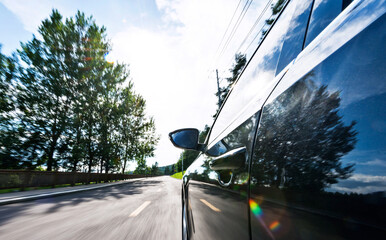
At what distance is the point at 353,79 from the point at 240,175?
61cm

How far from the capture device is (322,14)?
859 mm

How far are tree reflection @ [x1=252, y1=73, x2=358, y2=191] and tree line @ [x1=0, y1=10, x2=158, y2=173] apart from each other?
21723 mm

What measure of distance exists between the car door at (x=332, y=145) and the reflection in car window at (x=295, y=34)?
0.20 m

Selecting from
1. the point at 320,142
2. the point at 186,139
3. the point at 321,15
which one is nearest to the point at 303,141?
the point at 320,142

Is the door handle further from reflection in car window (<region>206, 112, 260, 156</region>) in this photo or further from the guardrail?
the guardrail

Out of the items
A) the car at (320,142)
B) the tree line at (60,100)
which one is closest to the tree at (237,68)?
the car at (320,142)

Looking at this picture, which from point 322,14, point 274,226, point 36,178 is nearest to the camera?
point 274,226

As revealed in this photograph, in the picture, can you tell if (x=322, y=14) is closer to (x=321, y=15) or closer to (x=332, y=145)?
(x=321, y=15)

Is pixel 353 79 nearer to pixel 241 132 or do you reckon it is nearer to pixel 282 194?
pixel 282 194

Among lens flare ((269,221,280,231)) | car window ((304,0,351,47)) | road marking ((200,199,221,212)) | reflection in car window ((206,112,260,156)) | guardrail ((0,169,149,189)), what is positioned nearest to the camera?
lens flare ((269,221,280,231))

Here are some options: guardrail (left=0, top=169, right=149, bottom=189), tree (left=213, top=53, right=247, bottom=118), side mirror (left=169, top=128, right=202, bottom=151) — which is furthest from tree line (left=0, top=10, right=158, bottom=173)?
side mirror (left=169, top=128, right=202, bottom=151)

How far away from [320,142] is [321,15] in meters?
0.71

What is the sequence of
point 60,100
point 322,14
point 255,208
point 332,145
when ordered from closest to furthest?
point 332,145
point 255,208
point 322,14
point 60,100

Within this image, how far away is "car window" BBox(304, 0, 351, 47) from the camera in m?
0.79
